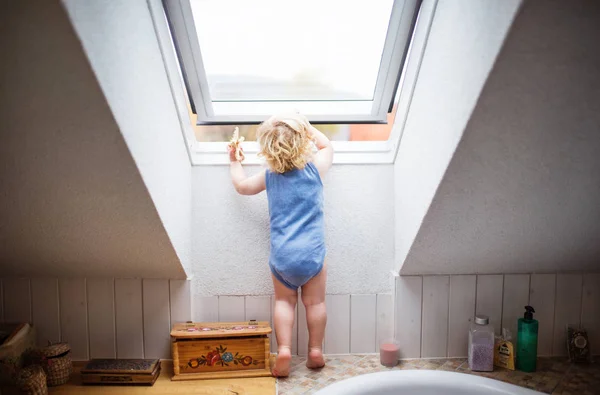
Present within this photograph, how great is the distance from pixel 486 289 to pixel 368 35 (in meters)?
1.13

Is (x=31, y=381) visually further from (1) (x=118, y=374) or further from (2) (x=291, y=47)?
(2) (x=291, y=47)

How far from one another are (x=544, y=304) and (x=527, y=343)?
0.23 metres

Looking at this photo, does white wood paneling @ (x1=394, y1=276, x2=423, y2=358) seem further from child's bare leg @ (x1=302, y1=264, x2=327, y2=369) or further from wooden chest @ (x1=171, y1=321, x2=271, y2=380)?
wooden chest @ (x1=171, y1=321, x2=271, y2=380)

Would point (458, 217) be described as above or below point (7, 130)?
below

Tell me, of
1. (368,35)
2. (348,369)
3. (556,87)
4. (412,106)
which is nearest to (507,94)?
(556,87)

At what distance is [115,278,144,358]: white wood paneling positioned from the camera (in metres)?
2.05

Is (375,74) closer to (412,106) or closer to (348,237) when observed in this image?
(412,106)

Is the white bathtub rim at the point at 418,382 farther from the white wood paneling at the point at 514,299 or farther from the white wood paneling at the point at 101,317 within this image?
the white wood paneling at the point at 101,317

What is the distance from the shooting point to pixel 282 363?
1.88 m

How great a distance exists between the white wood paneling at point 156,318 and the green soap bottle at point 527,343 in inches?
55.6

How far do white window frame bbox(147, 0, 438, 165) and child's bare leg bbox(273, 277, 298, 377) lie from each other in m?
0.52

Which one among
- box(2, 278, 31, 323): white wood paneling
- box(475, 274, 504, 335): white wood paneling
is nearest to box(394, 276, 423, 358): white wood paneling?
box(475, 274, 504, 335): white wood paneling

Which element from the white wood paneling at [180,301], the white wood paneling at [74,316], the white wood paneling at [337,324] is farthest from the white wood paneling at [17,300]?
the white wood paneling at [337,324]

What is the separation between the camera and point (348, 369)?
200cm
